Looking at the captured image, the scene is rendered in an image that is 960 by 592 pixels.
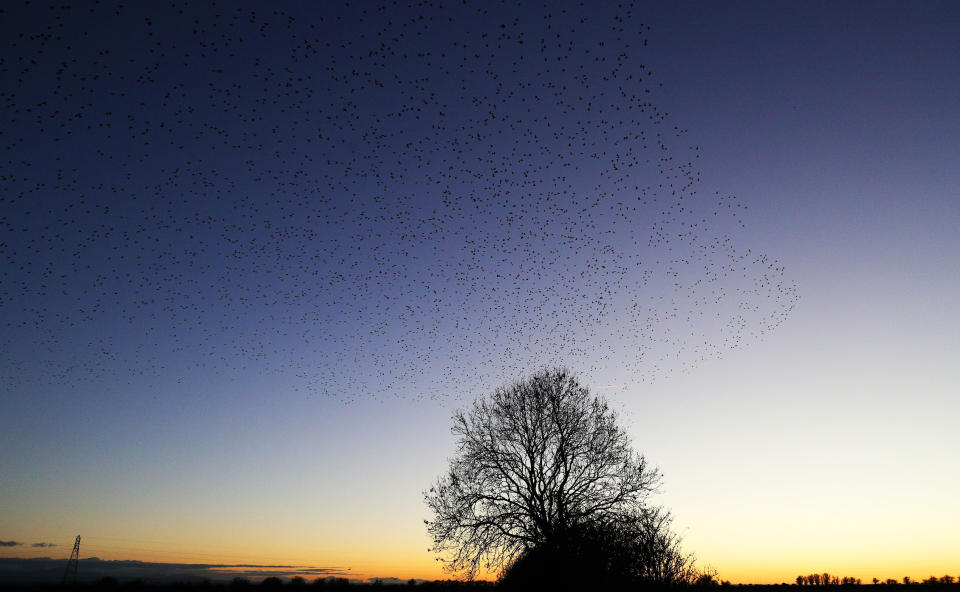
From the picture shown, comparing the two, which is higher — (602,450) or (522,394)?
(522,394)

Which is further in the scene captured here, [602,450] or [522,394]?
[522,394]

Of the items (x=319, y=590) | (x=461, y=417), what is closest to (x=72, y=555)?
(x=319, y=590)

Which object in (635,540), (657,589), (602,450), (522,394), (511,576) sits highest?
(522,394)

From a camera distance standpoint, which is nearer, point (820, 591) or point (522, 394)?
point (522, 394)

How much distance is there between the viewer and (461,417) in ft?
80.9

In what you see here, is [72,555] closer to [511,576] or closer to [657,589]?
[511,576]

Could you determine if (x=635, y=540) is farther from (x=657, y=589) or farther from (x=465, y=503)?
(x=465, y=503)

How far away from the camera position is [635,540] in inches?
587

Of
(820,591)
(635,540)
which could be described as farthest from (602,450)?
(820,591)

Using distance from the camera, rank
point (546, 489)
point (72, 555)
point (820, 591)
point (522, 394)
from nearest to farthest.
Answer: point (546, 489) < point (522, 394) < point (820, 591) < point (72, 555)

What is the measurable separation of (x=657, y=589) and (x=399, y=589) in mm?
29154

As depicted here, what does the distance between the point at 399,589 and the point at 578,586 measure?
25.4 m

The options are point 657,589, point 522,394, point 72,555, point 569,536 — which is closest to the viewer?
point 657,589

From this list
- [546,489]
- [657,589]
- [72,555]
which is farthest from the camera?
[72,555]
